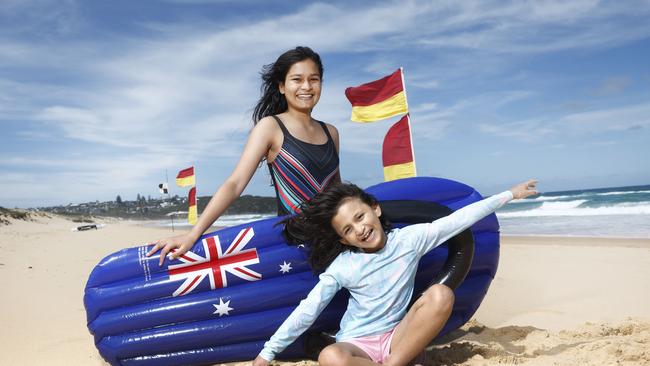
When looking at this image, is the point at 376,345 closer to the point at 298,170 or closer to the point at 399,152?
the point at 298,170

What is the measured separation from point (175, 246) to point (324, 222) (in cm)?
83

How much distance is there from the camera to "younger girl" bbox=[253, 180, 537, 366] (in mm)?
2057

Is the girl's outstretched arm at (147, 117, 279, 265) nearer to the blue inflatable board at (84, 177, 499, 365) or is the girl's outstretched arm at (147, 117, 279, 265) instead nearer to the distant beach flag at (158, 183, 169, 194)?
the blue inflatable board at (84, 177, 499, 365)

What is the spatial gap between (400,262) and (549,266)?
3886 mm

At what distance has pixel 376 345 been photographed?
209 centimetres

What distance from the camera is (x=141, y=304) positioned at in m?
2.60

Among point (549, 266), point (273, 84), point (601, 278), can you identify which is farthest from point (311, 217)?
point (549, 266)

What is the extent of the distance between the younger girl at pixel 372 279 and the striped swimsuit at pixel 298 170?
17.6 inches

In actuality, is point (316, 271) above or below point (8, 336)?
above

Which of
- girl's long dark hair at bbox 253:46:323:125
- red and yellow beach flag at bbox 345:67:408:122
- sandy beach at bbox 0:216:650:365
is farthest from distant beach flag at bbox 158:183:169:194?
girl's long dark hair at bbox 253:46:323:125

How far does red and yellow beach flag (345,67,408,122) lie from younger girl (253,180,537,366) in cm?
278

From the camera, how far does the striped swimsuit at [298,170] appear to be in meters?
2.69

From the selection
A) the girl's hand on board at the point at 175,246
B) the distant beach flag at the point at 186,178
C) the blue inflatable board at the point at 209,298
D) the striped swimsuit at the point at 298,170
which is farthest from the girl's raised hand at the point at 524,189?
the distant beach flag at the point at 186,178

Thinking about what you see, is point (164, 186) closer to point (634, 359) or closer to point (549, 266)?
point (549, 266)
